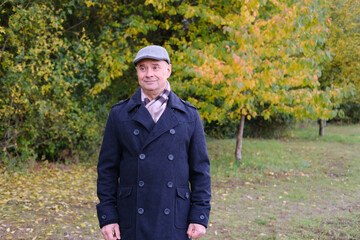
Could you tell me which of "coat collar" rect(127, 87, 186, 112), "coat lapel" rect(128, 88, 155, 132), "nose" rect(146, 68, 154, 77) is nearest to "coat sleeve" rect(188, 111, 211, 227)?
"coat collar" rect(127, 87, 186, 112)

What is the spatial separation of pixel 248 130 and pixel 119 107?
586 inches

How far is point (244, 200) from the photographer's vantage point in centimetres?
699

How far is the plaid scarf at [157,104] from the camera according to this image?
234cm

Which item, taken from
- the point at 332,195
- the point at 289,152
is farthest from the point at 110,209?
the point at 289,152

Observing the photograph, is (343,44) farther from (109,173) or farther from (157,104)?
(109,173)

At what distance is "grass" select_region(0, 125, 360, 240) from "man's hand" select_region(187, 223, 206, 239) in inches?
113

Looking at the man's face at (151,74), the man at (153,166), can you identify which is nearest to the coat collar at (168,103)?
the man at (153,166)

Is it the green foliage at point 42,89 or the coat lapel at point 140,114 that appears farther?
the green foliage at point 42,89

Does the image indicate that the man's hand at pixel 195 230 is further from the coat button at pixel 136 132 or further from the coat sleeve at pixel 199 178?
the coat button at pixel 136 132

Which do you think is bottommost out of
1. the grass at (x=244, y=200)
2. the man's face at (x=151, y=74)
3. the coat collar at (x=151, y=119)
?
the grass at (x=244, y=200)

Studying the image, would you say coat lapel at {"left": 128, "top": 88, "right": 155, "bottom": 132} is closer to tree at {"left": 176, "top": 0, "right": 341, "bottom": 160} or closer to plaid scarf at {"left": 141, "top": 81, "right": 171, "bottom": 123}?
plaid scarf at {"left": 141, "top": 81, "right": 171, "bottom": 123}

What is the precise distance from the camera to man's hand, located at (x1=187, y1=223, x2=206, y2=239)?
90.4 inches

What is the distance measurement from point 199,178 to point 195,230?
31cm

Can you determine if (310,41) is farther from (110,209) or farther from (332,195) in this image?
(110,209)
